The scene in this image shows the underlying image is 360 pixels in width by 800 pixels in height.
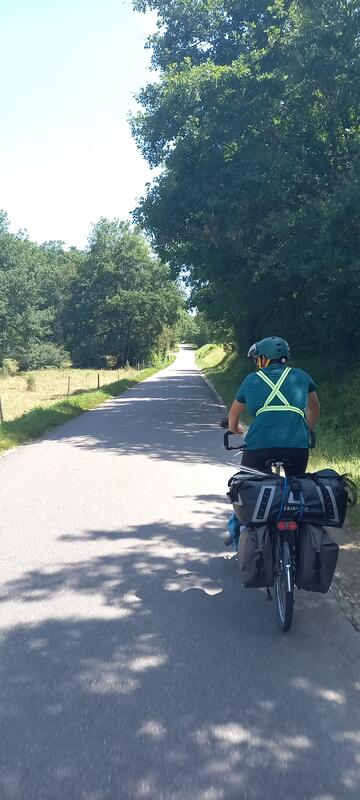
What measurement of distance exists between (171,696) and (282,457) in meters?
1.83

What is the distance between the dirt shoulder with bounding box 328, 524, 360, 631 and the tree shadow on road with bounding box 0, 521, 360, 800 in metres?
0.16

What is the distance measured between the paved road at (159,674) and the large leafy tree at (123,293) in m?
54.7

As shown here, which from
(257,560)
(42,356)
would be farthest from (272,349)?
(42,356)

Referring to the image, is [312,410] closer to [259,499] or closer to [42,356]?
[259,499]

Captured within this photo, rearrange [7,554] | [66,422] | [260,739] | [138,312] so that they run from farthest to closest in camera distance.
Answer: [138,312] < [66,422] < [7,554] < [260,739]

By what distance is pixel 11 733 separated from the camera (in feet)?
9.61

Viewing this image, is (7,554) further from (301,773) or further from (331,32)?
(331,32)

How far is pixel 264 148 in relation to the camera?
55.0ft

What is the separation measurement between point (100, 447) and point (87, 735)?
9.68 metres

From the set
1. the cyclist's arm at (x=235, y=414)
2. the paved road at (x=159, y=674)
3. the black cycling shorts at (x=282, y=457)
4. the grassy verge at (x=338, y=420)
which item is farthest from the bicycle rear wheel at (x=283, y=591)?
the grassy verge at (x=338, y=420)

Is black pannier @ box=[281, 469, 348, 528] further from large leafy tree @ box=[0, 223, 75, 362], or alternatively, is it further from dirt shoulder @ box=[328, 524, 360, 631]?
large leafy tree @ box=[0, 223, 75, 362]

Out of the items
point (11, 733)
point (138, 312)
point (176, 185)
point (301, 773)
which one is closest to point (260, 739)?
point (301, 773)

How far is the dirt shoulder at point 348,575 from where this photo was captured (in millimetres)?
4426

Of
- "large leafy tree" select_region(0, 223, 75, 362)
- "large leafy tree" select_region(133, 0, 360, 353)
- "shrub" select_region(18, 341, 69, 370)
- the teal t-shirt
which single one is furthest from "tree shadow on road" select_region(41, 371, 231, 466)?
"shrub" select_region(18, 341, 69, 370)
